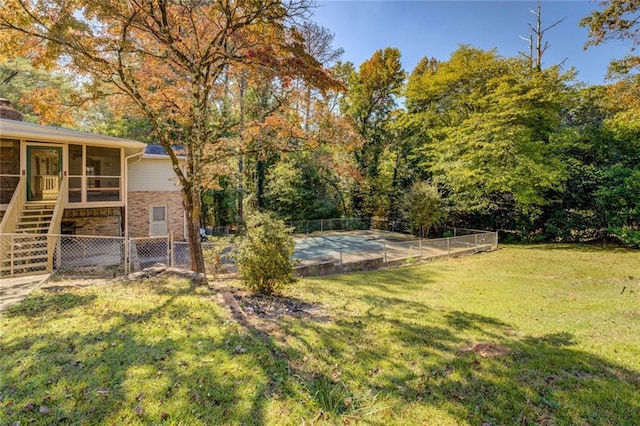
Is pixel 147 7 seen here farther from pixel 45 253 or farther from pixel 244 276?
pixel 45 253

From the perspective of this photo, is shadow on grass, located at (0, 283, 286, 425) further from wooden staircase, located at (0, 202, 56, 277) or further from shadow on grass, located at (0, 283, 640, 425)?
wooden staircase, located at (0, 202, 56, 277)

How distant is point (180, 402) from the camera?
2.99 m

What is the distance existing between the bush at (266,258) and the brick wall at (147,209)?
8.69 meters

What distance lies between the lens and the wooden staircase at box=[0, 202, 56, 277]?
310 inches

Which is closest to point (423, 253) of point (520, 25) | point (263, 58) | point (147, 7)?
point (263, 58)

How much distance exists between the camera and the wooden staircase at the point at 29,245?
7.87m

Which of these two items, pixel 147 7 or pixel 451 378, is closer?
pixel 451 378

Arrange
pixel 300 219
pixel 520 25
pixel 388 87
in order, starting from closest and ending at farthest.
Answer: pixel 520 25, pixel 300 219, pixel 388 87

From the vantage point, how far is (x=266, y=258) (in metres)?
6.99

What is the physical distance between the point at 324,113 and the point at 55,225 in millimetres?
9267

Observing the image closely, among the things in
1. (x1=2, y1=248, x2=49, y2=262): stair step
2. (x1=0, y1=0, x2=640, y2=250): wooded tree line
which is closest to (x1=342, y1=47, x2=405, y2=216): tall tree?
(x1=0, y1=0, x2=640, y2=250): wooded tree line

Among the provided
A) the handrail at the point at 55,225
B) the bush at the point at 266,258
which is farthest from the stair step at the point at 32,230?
the bush at the point at 266,258

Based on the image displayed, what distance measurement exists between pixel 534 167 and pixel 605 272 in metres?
7.65

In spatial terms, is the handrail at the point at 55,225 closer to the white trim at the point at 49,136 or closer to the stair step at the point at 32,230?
the stair step at the point at 32,230
